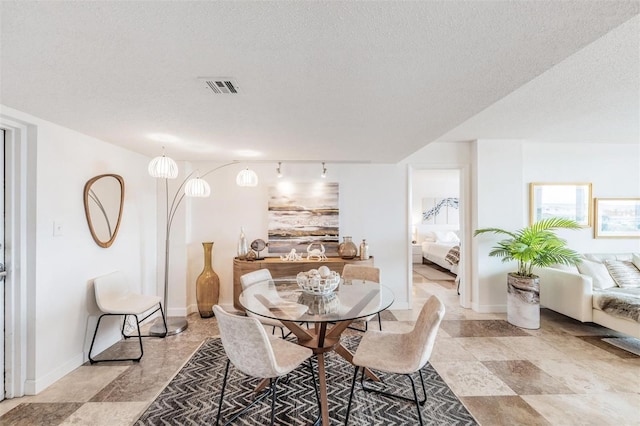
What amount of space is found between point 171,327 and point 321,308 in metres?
2.41

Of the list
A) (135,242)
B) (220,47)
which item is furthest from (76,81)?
(135,242)

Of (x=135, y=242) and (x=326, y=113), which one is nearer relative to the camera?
(x=326, y=113)

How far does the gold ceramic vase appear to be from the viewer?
395cm

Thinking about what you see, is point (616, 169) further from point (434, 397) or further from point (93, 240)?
point (93, 240)

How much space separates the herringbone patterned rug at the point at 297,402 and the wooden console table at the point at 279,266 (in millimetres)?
1338

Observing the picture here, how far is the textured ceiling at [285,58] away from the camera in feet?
3.61

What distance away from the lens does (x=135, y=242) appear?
12.0ft

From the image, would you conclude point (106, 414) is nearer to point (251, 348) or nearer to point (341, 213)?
point (251, 348)

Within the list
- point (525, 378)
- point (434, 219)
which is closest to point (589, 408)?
point (525, 378)

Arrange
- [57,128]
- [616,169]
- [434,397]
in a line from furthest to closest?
[616,169], [57,128], [434,397]

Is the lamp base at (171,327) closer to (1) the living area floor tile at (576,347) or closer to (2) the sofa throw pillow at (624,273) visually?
(1) the living area floor tile at (576,347)

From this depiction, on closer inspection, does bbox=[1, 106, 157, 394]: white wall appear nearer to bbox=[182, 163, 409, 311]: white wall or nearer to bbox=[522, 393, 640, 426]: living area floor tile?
bbox=[182, 163, 409, 311]: white wall

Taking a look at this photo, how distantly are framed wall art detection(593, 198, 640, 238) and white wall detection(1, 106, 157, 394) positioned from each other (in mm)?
6602

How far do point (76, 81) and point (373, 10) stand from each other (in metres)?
1.71
